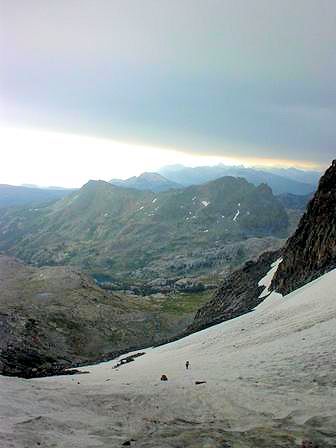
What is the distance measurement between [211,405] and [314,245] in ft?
157

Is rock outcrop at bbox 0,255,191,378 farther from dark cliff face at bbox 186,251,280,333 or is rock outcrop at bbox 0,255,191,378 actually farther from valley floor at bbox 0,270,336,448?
valley floor at bbox 0,270,336,448

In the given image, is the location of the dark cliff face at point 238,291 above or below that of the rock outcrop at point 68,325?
above

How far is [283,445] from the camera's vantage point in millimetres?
14312

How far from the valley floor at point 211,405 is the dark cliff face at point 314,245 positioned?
25.5 m

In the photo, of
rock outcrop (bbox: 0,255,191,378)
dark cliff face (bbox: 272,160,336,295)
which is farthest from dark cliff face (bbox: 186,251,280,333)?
rock outcrop (bbox: 0,255,191,378)

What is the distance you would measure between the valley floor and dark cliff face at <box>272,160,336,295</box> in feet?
83.7

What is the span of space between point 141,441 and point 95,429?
2236 mm

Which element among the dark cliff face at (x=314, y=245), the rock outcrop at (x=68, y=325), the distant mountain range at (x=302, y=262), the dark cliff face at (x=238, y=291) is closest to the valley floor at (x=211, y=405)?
the dark cliff face at (x=314, y=245)

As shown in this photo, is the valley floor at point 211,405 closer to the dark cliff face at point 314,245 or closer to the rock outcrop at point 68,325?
the dark cliff face at point 314,245

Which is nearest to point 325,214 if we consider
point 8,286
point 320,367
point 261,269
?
point 261,269

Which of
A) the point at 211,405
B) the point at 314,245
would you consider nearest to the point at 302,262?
the point at 314,245

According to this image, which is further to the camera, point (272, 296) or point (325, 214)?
point (325, 214)

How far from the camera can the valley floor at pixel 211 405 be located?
15.2 meters

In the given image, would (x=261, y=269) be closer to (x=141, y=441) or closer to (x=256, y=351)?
(x=256, y=351)
